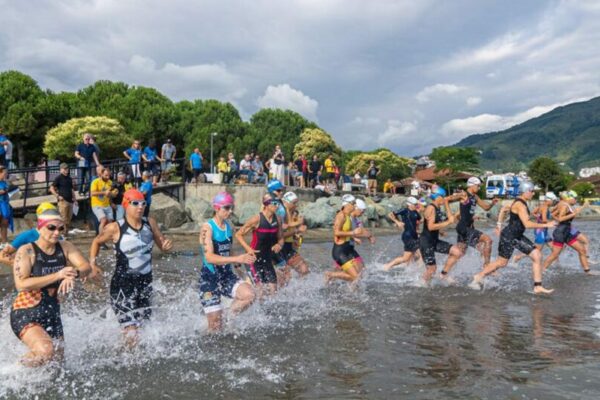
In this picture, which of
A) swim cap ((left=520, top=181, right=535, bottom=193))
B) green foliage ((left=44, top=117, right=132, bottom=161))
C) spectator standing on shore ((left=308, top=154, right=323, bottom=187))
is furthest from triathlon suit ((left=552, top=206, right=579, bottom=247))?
green foliage ((left=44, top=117, right=132, bottom=161))

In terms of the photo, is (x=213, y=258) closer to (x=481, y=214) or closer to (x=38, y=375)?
(x=38, y=375)

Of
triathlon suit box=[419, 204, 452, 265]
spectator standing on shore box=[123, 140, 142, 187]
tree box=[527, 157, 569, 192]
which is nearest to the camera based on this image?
triathlon suit box=[419, 204, 452, 265]

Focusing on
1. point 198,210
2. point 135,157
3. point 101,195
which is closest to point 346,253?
point 101,195

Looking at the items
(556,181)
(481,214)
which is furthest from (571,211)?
(556,181)

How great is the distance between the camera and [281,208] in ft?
28.3

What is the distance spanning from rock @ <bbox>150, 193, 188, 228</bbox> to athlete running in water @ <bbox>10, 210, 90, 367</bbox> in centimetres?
1422

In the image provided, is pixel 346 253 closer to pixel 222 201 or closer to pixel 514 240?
pixel 514 240

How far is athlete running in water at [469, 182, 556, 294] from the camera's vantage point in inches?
349

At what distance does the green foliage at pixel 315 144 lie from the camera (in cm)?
6631

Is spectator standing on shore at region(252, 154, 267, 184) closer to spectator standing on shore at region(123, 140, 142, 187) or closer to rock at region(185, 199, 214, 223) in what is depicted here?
rock at region(185, 199, 214, 223)

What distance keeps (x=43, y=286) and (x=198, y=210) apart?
54.6ft

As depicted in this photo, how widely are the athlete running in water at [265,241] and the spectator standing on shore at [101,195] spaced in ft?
19.0

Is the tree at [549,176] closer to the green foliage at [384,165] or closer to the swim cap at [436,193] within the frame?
the green foliage at [384,165]

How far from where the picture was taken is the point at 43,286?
4.33 m
